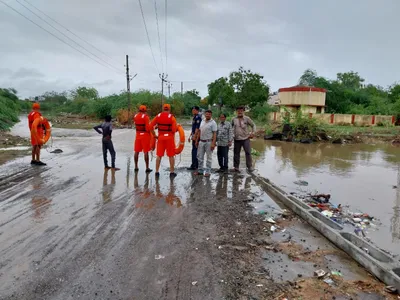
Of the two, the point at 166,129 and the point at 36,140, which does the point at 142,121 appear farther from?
the point at 36,140

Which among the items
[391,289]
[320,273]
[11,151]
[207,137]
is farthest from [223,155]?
[11,151]

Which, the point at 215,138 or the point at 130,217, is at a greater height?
the point at 215,138

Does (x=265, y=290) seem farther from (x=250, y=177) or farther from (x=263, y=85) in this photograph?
(x=263, y=85)

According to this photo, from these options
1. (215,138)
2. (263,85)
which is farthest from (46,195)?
(263,85)

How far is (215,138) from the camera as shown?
932cm

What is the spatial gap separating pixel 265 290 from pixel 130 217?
9.29ft

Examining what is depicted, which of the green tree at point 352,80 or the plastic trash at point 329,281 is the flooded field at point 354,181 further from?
the green tree at point 352,80

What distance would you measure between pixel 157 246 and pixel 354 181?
789cm

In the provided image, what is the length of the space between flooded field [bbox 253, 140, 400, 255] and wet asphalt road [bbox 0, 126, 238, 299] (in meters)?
3.10

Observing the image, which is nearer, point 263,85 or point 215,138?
point 215,138

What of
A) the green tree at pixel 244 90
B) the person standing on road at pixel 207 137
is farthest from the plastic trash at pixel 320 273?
the green tree at pixel 244 90

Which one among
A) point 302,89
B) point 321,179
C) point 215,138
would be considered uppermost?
point 302,89

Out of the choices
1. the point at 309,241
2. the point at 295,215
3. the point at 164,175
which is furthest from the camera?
the point at 164,175

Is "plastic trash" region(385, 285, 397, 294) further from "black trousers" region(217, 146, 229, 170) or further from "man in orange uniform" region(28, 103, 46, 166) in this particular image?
"man in orange uniform" region(28, 103, 46, 166)
